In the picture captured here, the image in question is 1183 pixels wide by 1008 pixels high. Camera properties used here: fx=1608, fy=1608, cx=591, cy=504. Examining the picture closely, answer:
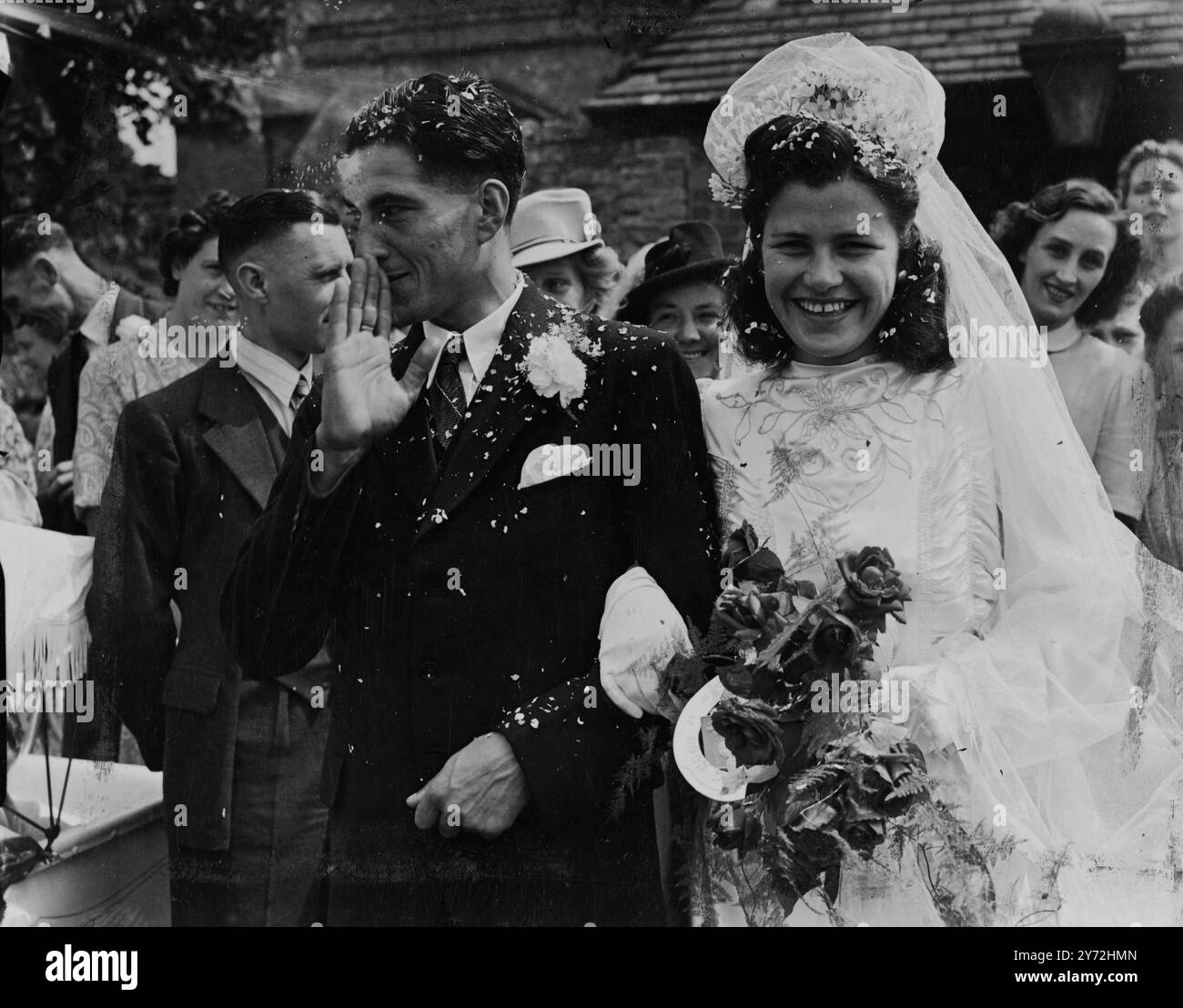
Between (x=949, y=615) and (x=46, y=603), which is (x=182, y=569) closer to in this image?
(x=46, y=603)

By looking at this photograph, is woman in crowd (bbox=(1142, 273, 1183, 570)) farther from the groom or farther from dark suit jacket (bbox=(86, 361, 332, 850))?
dark suit jacket (bbox=(86, 361, 332, 850))

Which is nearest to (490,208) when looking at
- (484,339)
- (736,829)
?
(484,339)

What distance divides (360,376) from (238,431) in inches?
27.4

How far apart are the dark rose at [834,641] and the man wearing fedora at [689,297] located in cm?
96

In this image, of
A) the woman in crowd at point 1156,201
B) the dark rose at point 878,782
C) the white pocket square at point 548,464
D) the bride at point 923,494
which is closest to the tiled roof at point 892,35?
the woman in crowd at point 1156,201

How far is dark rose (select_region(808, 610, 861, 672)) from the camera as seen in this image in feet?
9.33

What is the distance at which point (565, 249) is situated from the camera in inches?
150

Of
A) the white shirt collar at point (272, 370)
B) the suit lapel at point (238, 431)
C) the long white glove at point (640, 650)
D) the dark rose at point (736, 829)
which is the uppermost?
the white shirt collar at point (272, 370)

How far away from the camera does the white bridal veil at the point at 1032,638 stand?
3115 millimetres

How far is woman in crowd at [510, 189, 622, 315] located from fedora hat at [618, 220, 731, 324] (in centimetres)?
10

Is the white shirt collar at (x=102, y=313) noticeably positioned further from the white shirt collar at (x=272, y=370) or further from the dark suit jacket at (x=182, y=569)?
the white shirt collar at (x=272, y=370)

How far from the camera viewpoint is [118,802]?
3.87m

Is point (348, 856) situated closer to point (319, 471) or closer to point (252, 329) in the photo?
point (319, 471)
